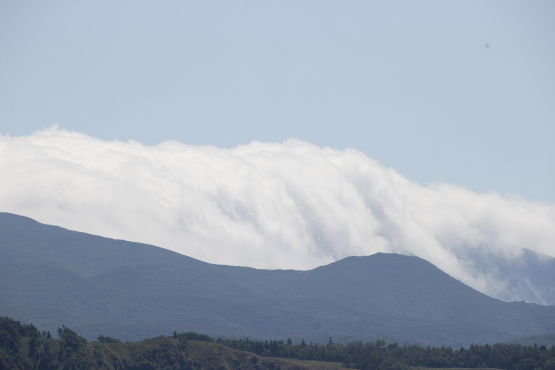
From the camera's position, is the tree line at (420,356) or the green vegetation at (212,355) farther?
the tree line at (420,356)

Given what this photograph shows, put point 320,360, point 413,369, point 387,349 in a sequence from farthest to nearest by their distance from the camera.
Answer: point 387,349
point 320,360
point 413,369

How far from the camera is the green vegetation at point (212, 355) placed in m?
139

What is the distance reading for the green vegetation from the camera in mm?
139250

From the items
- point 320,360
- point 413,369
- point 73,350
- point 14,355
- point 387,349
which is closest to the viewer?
point 14,355

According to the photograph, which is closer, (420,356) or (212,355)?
(212,355)

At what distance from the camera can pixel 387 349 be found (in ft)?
615

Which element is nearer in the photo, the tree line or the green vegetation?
the green vegetation

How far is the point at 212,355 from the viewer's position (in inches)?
6122

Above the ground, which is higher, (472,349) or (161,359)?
(472,349)

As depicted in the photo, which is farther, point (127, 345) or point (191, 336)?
point (191, 336)

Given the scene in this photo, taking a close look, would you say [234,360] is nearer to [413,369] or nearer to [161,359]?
[161,359]

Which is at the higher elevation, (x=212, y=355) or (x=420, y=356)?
(x=420, y=356)

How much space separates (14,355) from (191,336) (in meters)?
53.6

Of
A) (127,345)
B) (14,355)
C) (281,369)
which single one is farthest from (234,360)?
(14,355)
